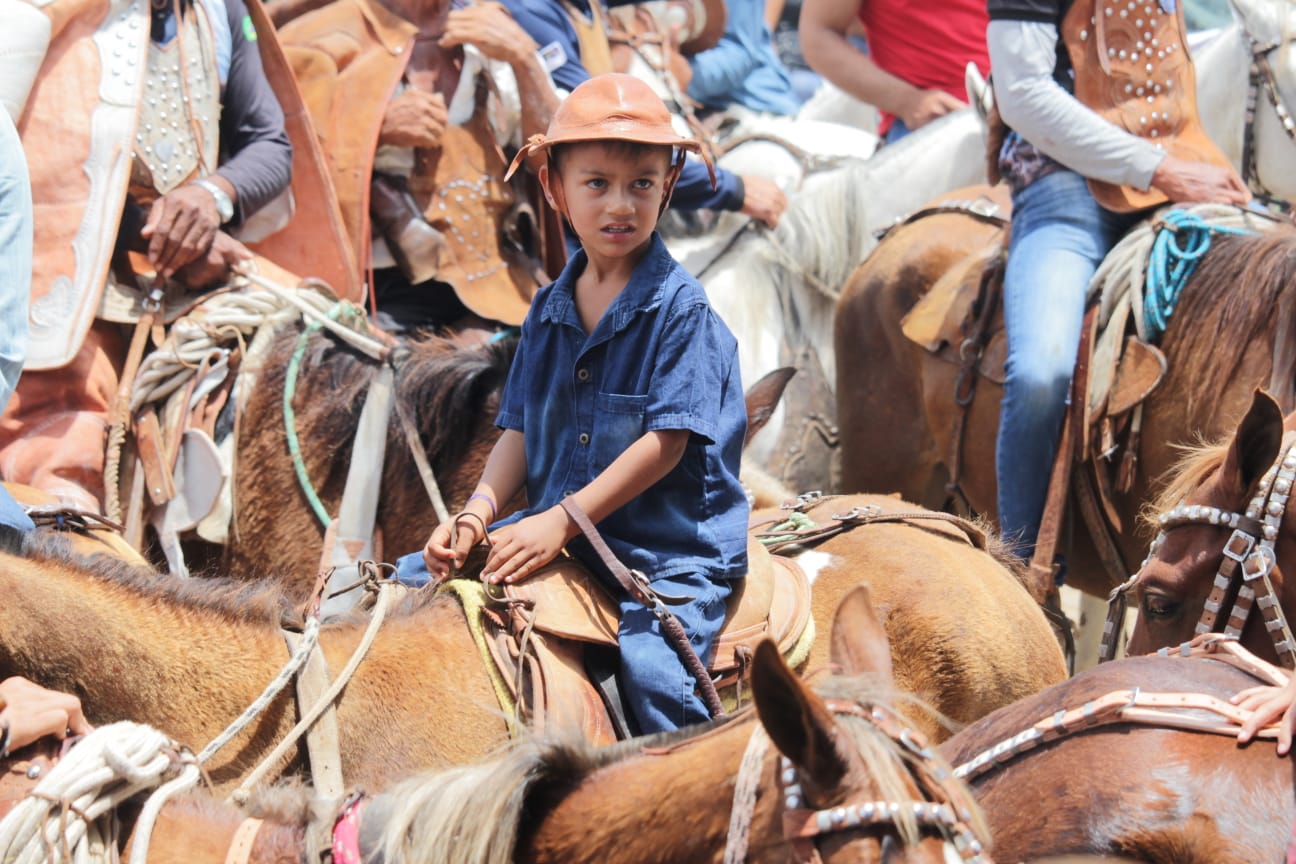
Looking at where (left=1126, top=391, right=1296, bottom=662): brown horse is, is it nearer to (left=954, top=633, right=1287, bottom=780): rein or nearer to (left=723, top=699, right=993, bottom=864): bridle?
(left=954, top=633, right=1287, bottom=780): rein

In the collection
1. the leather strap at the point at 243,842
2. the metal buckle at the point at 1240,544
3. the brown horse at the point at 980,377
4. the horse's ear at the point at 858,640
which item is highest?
the horse's ear at the point at 858,640

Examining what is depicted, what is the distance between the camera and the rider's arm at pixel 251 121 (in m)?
4.47

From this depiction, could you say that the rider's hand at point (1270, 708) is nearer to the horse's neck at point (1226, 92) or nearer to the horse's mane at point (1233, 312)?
the horse's mane at point (1233, 312)

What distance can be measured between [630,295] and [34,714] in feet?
4.08

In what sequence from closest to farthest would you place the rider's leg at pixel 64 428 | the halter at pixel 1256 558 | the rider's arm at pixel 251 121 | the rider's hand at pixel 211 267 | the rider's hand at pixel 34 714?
the rider's hand at pixel 34 714
the halter at pixel 1256 558
the rider's leg at pixel 64 428
the rider's hand at pixel 211 267
the rider's arm at pixel 251 121

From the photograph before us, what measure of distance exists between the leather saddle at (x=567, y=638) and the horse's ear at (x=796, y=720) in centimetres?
78

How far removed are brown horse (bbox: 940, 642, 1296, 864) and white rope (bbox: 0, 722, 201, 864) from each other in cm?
116

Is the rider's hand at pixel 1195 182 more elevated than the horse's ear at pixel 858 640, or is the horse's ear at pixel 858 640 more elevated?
the rider's hand at pixel 1195 182

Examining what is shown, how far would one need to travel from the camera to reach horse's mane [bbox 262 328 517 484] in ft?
12.4

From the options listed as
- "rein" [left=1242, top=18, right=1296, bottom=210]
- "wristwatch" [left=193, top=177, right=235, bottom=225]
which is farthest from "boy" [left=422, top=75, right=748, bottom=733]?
"rein" [left=1242, top=18, right=1296, bottom=210]

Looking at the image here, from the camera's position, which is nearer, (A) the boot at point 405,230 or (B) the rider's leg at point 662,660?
(B) the rider's leg at point 662,660

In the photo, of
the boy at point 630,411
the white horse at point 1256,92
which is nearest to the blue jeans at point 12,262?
the boy at point 630,411

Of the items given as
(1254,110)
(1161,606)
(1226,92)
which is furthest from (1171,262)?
(1161,606)

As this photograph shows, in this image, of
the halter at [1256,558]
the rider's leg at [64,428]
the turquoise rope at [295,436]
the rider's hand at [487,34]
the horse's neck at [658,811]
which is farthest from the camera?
the rider's hand at [487,34]
